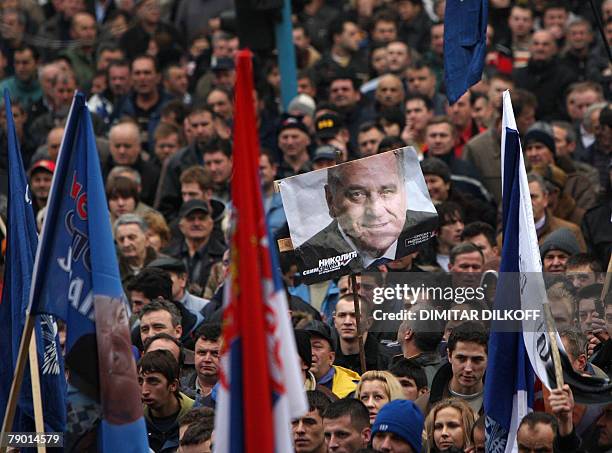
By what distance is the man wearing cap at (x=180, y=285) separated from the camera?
1184 centimetres

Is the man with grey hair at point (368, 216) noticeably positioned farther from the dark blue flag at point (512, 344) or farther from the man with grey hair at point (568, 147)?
the man with grey hair at point (568, 147)

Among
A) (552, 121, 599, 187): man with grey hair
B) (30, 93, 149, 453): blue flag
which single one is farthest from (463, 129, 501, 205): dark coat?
(30, 93, 149, 453): blue flag

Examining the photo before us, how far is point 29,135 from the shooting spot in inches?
666

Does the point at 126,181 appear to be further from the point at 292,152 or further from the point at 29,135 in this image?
the point at 29,135

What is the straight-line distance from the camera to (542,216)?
40.7ft

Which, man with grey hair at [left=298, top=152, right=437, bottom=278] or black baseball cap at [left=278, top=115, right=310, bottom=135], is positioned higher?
black baseball cap at [left=278, top=115, right=310, bottom=135]

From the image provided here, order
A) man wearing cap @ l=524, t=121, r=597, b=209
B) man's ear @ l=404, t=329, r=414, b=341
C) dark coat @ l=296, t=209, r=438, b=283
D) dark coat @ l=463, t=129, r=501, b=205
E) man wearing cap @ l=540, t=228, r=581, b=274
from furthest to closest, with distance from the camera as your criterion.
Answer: dark coat @ l=463, t=129, r=501, b=205 < man wearing cap @ l=524, t=121, r=597, b=209 < man wearing cap @ l=540, t=228, r=581, b=274 < man's ear @ l=404, t=329, r=414, b=341 < dark coat @ l=296, t=209, r=438, b=283

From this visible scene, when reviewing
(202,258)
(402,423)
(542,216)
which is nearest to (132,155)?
(202,258)

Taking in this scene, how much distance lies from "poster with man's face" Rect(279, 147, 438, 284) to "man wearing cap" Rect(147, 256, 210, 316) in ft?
8.23

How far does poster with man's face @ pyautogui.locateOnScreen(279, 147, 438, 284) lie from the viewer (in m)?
9.30

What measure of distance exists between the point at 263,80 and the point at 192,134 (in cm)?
229

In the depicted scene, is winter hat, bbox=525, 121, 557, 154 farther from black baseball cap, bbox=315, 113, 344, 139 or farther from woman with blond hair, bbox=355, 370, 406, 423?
woman with blond hair, bbox=355, 370, 406, 423

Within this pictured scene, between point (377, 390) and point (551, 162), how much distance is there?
464cm

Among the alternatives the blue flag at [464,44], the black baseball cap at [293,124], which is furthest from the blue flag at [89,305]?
the black baseball cap at [293,124]
